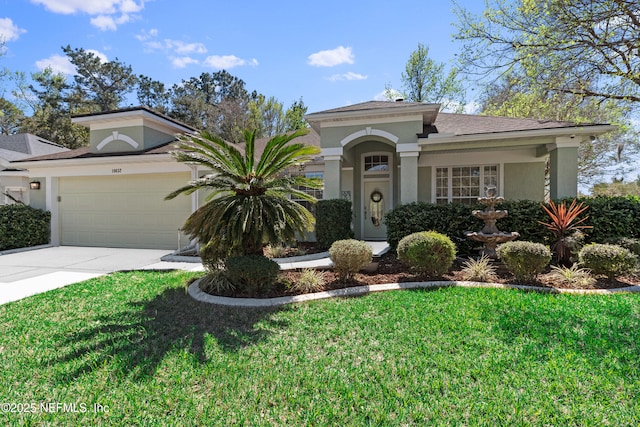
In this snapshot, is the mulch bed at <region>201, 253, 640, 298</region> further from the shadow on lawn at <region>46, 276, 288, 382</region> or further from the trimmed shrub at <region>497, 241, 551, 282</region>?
the shadow on lawn at <region>46, 276, 288, 382</region>

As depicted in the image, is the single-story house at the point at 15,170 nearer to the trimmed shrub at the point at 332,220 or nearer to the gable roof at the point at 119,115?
the gable roof at the point at 119,115

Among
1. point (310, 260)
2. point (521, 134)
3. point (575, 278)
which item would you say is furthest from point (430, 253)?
point (521, 134)

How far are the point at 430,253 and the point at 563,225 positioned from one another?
368cm

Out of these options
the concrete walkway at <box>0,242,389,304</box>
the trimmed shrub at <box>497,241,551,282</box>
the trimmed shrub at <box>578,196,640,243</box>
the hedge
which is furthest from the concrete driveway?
the trimmed shrub at <box>578,196,640,243</box>

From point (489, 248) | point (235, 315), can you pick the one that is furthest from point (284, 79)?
point (235, 315)

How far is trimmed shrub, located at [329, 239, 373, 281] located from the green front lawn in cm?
117

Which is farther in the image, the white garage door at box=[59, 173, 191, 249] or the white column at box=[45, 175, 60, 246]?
the white column at box=[45, 175, 60, 246]

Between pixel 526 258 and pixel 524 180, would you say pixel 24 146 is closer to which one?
pixel 526 258

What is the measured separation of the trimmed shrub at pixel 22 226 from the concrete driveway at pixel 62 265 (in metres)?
0.66

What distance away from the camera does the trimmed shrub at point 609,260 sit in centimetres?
602

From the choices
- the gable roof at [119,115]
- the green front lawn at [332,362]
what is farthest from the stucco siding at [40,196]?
the green front lawn at [332,362]

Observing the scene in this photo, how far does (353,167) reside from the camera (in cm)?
1276

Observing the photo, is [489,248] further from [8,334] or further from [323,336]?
[8,334]

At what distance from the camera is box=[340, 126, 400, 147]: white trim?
10203mm
